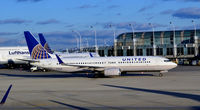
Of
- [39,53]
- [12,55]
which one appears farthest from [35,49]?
[12,55]

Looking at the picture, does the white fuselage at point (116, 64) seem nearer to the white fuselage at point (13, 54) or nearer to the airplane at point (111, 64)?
the airplane at point (111, 64)

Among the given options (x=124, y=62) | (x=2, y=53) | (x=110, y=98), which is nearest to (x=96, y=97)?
(x=110, y=98)

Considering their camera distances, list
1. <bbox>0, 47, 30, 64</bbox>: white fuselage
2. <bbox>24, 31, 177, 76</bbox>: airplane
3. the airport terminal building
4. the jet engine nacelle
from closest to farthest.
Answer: the jet engine nacelle → <bbox>24, 31, 177, 76</bbox>: airplane → <bbox>0, 47, 30, 64</bbox>: white fuselage → the airport terminal building

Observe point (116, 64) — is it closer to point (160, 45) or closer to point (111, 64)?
point (111, 64)

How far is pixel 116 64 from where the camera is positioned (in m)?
43.4

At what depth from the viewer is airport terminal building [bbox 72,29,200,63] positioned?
9231 centimetres

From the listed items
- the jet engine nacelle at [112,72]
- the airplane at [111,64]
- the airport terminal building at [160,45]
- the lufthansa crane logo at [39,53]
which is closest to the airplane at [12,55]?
the airport terminal building at [160,45]

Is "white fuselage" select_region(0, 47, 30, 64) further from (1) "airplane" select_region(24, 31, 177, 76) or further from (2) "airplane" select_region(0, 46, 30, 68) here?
(1) "airplane" select_region(24, 31, 177, 76)

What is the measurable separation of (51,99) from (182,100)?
30.5ft

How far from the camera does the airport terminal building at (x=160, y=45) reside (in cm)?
9231

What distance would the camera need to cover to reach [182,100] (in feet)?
69.8

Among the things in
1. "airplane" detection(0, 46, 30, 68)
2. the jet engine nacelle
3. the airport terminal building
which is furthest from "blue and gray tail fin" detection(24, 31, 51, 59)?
the airport terminal building

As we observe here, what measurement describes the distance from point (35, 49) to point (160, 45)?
57497 millimetres

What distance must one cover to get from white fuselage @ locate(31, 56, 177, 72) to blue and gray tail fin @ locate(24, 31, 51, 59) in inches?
A: 61.4
